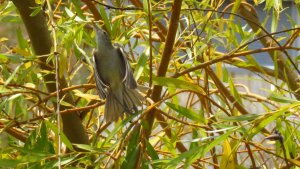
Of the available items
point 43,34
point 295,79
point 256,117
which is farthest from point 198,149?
point 295,79

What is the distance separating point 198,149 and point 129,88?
4.7 inches

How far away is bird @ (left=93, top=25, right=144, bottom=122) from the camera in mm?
905

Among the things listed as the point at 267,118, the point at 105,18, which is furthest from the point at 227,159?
the point at 105,18

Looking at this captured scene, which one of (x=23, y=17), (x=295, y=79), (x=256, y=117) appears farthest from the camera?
(x=295, y=79)

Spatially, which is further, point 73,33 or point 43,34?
point 43,34

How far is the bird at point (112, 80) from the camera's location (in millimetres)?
905

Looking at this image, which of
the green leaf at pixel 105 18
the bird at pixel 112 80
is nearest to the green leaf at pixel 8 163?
the bird at pixel 112 80

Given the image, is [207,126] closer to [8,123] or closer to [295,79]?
[8,123]

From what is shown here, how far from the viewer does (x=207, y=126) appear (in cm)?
95

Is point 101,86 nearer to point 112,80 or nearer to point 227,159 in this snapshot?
point 112,80

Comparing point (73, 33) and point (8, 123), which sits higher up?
point (73, 33)

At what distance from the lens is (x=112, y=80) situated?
3.05ft

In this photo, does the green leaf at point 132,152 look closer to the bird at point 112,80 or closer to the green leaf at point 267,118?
the bird at point 112,80

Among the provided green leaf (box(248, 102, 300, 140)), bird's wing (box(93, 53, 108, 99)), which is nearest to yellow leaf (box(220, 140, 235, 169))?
green leaf (box(248, 102, 300, 140))
